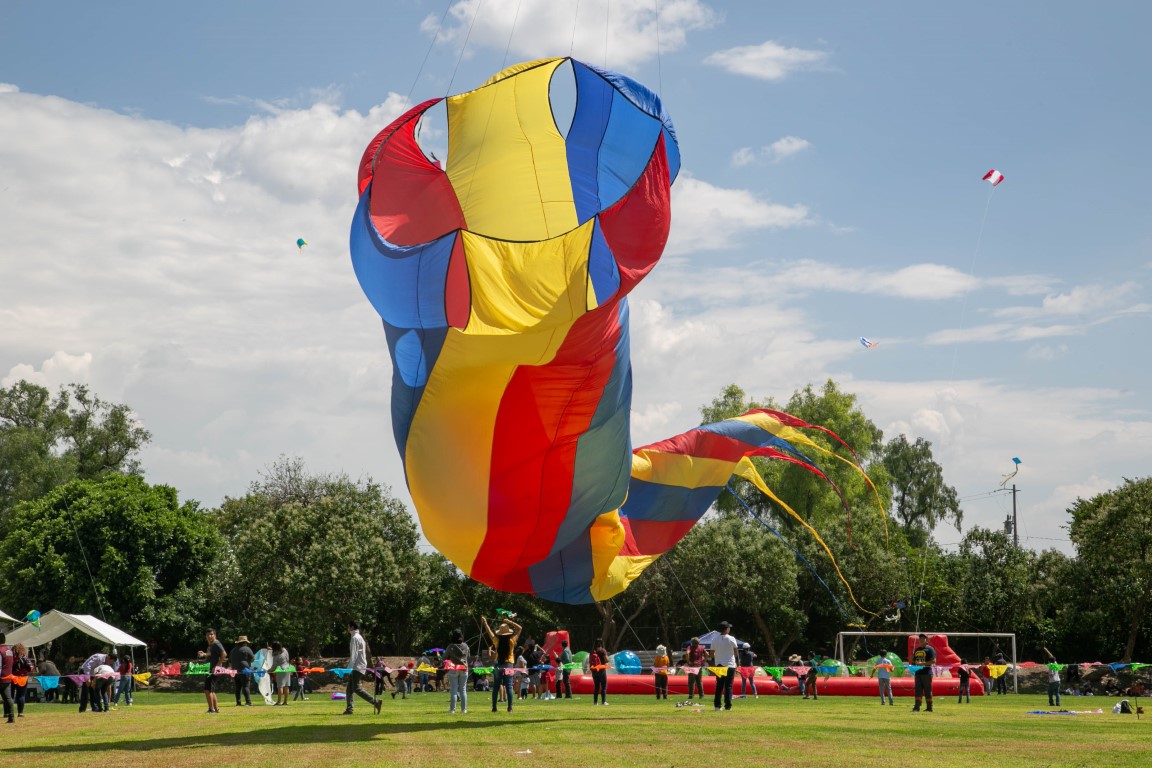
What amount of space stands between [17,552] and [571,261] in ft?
122

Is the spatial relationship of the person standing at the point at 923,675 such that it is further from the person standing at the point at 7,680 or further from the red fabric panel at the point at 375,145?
the person standing at the point at 7,680

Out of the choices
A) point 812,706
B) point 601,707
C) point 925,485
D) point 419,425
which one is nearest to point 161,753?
point 419,425

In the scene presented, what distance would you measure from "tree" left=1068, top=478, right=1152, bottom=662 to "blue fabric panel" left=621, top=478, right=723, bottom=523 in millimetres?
24136

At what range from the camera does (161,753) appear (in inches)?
464

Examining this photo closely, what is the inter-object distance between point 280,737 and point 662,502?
8620 mm

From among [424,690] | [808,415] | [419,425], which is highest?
[808,415]

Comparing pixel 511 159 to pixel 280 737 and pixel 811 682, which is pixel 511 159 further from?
pixel 811 682

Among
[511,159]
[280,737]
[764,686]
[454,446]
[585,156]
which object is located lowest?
[764,686]

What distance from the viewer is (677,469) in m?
20.4

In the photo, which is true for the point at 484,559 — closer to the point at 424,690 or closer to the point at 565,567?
the point at 565,567

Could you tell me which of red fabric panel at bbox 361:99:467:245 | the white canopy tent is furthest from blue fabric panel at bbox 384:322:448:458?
the white canopy tent

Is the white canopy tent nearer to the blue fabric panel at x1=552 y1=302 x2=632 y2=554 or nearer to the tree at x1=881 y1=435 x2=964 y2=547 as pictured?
the blue fabric panel at x1=552 y1=302 x2=632 y2=554

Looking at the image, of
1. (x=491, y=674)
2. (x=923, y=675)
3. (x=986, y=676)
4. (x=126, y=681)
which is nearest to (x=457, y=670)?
(x=491, y=674)

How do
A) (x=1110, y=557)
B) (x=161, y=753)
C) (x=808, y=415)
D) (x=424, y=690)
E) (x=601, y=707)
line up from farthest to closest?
(x=808, y=415) < (x=1110, y=557) < (x=424, y=690) < (x=601, y=707) < (x=161, y=753)
